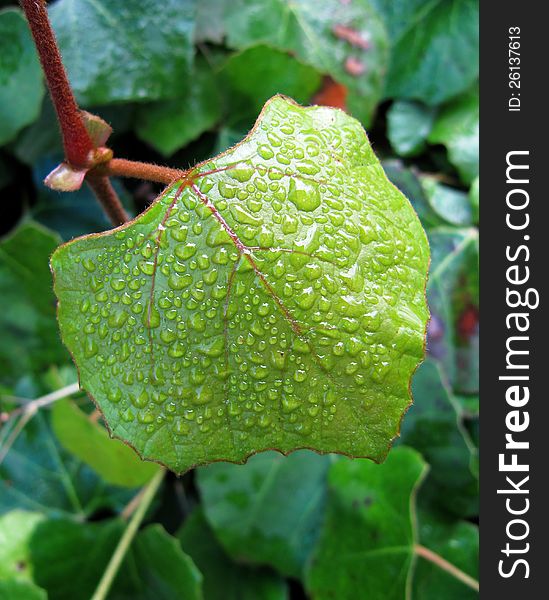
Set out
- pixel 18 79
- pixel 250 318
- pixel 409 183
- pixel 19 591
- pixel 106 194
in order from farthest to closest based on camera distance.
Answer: pixel 409 183, pixel 18 79, pixel 19 591, pixel 106 194, pixel 250 318

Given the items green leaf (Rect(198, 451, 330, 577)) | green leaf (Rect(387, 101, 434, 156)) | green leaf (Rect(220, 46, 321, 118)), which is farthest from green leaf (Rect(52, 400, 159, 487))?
green leaf (Rect(387, 101, 434, 156))

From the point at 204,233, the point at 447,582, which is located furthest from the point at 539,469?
the point at 204,233

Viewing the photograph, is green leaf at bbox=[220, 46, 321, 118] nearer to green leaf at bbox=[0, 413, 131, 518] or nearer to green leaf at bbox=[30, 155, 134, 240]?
green leaf at bbox=[30, 155, 134, 240]

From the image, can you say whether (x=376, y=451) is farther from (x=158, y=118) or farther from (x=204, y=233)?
(x=158, y=118)

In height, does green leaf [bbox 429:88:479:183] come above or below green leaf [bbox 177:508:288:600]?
above

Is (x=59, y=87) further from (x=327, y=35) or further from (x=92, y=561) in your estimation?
(x=92, y=561)

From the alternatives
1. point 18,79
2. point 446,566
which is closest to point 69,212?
point 18,79
